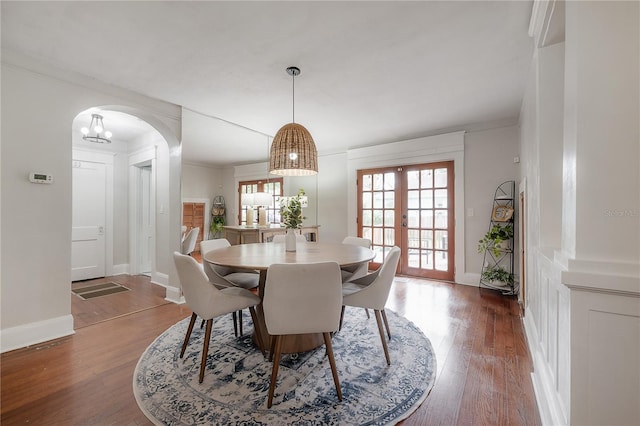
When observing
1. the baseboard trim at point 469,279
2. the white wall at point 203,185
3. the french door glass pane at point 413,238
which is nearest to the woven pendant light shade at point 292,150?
the white wall at point 203,185

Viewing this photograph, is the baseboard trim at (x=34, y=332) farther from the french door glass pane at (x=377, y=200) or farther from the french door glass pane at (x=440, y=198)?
the french door glass pane at (x=440, y=198)

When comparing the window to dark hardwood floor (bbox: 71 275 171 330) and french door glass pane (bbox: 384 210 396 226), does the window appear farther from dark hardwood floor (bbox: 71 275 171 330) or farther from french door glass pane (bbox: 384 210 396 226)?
french door glass pane (bbox: 384 210 396 226)

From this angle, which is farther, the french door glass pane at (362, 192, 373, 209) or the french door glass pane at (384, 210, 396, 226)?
the french door glass pane at (362, 192, 373, 209)

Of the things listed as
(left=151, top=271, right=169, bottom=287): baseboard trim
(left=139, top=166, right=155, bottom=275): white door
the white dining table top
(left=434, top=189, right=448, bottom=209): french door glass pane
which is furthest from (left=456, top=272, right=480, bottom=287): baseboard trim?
(left=139, top=166, right=155, bottom=275): white door

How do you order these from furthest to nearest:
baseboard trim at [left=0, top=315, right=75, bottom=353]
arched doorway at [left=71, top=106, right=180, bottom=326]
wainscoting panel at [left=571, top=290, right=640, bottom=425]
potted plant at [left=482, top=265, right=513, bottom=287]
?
arched doorway at [left=71, top=106, right=180, bottom=326] → potted plant at [left=482, top=265, right=513, bottom=287] → baseboard trim at [left=0, top=315, right=75, bottom=353] → wainscoting panel at [left=571, top=290, right=640, bottom=425]

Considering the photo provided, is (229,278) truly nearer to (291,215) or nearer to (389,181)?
(291,215)

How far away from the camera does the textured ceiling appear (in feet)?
5.86

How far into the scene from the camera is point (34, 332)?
238cm

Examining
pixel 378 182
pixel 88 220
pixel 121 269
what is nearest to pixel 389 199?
pixel 378 182

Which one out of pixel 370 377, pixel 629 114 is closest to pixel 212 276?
pixel 370 377

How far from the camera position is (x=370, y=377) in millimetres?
1858

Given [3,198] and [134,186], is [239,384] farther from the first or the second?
[134,186]

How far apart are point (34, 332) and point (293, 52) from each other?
10.8 feet

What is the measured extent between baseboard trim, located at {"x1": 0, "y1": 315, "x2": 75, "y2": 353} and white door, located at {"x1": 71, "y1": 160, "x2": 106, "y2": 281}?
2.31 metres
